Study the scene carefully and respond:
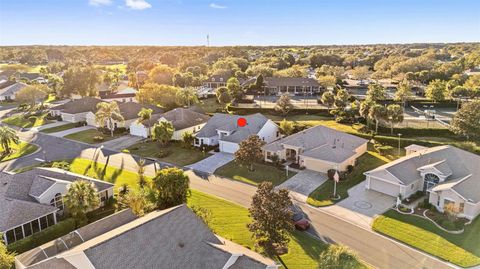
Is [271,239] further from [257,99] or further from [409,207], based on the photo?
[257,99]

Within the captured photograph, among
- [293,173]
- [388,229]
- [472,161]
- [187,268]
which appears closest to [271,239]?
[187,268]

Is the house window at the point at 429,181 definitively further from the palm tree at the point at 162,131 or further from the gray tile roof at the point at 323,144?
the palm tree at the point at 162,131

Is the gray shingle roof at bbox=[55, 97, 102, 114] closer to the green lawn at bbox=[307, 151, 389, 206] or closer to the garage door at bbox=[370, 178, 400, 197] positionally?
the green lawn at bbox=[307, 151, 389, 206]

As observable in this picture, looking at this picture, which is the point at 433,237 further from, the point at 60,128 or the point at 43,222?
the point at 60,128

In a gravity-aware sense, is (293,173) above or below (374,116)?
below

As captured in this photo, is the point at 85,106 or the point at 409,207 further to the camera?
the point at 85,106

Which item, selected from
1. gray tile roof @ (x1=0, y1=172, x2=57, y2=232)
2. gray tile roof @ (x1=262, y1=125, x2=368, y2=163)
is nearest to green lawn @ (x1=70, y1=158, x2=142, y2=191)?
gray tile roof @ (x1=0, y1=172, x2=57, y2=232)

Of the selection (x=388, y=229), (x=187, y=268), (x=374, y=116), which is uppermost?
(x=374, y=116)
